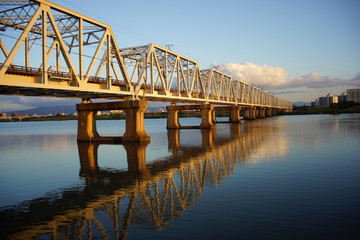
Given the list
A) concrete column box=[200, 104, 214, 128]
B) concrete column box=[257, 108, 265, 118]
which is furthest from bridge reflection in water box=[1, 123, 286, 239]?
concrete column box=[257, 108, 265, 118]

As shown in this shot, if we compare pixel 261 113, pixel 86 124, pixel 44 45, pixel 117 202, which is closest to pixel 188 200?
pixel 117 202

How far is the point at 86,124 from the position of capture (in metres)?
42.7

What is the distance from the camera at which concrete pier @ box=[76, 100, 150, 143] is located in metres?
38.6

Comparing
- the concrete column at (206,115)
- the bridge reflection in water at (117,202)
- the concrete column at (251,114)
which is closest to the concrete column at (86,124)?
the bridge reflection in water at (117,202)

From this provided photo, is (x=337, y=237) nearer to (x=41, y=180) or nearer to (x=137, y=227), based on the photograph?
(x=137, y=227)

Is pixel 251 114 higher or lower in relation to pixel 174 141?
higher

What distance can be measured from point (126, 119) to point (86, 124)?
7875 mm

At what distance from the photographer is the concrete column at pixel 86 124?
4191 centimetres

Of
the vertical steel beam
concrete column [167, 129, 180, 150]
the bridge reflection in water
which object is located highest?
the vertical steel beam

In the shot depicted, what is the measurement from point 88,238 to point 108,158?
19.1 meters

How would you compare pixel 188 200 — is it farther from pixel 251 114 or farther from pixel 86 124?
pixel 251 114

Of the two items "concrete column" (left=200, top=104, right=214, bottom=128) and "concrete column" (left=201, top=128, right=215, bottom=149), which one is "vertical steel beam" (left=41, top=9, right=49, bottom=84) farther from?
"concrete column" (left=200, top=104, right=214, bottom=128)

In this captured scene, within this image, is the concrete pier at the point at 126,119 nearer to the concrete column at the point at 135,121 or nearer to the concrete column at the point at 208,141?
the concrete column at the point at 135,121

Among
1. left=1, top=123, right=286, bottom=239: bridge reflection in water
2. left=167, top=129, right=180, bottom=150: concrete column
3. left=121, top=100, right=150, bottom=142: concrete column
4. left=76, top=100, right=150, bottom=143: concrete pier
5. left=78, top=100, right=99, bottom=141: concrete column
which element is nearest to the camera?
left=1, top=123, right=286, bottom=239: bridge reflection in water
